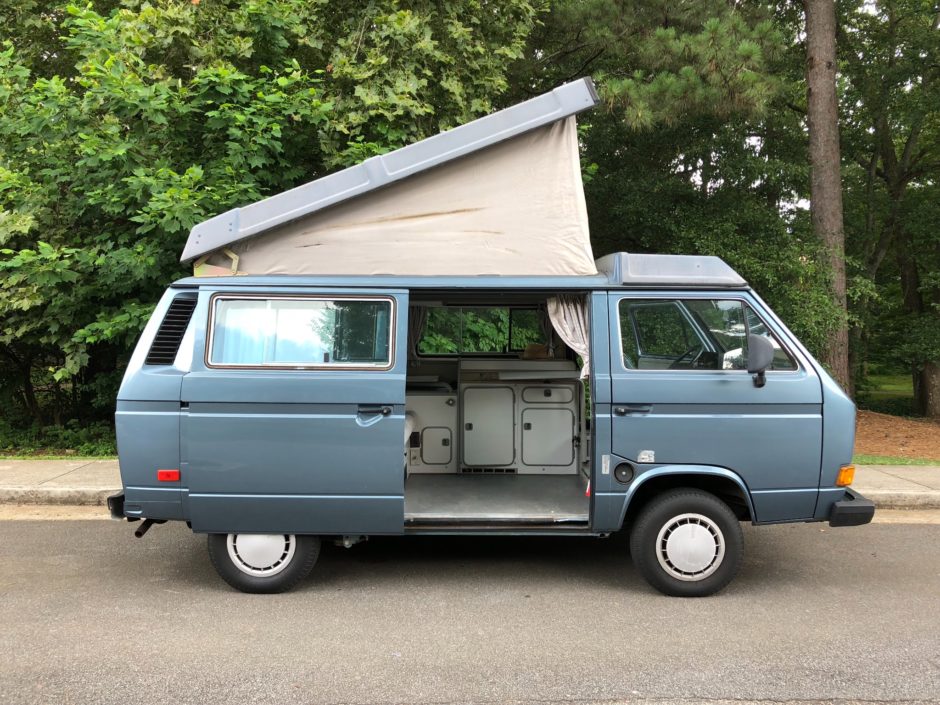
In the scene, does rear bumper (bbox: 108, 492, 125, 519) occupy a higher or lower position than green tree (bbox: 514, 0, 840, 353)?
lower

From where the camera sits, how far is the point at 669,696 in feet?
11.3

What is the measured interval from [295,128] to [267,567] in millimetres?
5711

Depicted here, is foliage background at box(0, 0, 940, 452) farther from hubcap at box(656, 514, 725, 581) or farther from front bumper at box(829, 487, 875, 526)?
front bumper at box(829, 487, 875, 526)

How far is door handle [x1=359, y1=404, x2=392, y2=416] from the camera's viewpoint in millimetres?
4578

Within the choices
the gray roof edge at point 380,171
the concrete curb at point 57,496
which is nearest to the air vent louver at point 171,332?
the gray roof edge at point 380,171

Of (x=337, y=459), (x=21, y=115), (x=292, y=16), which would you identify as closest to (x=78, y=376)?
(x=21, y=115)

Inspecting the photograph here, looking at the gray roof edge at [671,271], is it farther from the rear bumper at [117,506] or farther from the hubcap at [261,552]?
the rear bumper at [117,506]

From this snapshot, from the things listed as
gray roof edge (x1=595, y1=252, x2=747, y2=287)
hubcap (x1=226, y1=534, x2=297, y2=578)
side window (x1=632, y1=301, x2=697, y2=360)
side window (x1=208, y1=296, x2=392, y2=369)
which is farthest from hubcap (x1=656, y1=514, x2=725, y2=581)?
hubcap (x1=226, y1=534, x2=297, y2=578)

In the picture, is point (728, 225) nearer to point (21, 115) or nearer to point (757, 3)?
point (757, 3)

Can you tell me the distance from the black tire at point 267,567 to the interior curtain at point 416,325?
235cm

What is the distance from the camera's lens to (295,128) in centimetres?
859

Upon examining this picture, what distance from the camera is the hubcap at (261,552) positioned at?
471 cm

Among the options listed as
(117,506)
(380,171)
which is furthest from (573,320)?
(117,506)

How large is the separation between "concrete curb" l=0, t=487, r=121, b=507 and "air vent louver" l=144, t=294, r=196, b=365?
3.25 m
